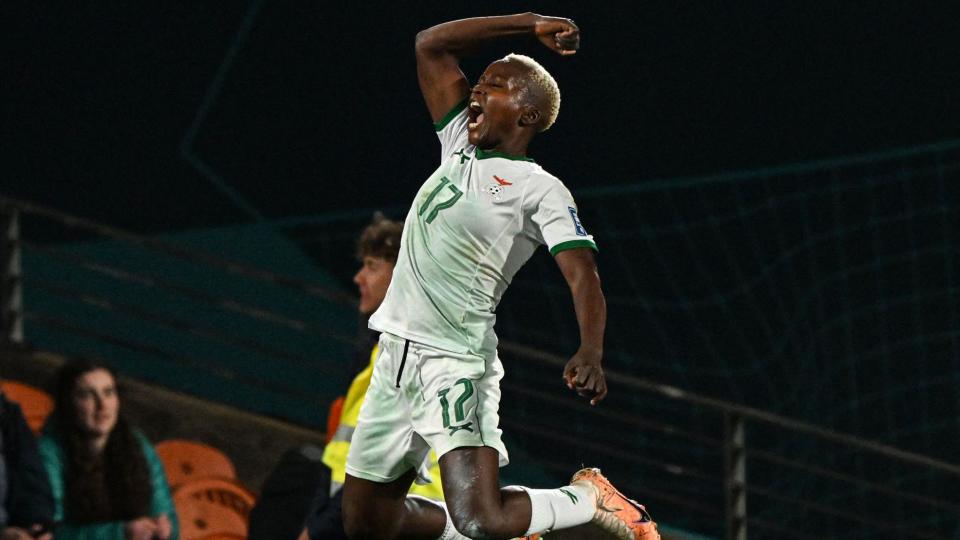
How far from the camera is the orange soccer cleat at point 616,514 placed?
527cm

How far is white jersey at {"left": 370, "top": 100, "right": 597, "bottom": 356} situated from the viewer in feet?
15.9

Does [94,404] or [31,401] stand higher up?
[31,401]

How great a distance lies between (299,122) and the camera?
11039mm

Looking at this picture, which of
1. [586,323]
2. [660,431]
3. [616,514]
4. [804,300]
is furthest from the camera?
[660,431]

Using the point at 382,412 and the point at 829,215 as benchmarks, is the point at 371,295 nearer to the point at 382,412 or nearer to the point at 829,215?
the point at 382,412

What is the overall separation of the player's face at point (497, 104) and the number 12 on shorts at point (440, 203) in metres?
0.15

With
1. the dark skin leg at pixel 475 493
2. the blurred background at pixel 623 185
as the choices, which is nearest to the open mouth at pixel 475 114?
the dark skin leg at pixel 475 493

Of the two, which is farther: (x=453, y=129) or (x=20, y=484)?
(x=20, y=484)

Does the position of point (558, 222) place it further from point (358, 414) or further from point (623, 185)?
point (623, 185)

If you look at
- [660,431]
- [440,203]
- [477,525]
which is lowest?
[477,525]

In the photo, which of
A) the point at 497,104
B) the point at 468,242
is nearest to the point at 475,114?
the point at 497,104

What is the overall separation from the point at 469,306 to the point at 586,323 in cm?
42

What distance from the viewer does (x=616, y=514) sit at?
17.3ft

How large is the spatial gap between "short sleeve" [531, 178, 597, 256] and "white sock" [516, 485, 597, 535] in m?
0.74
